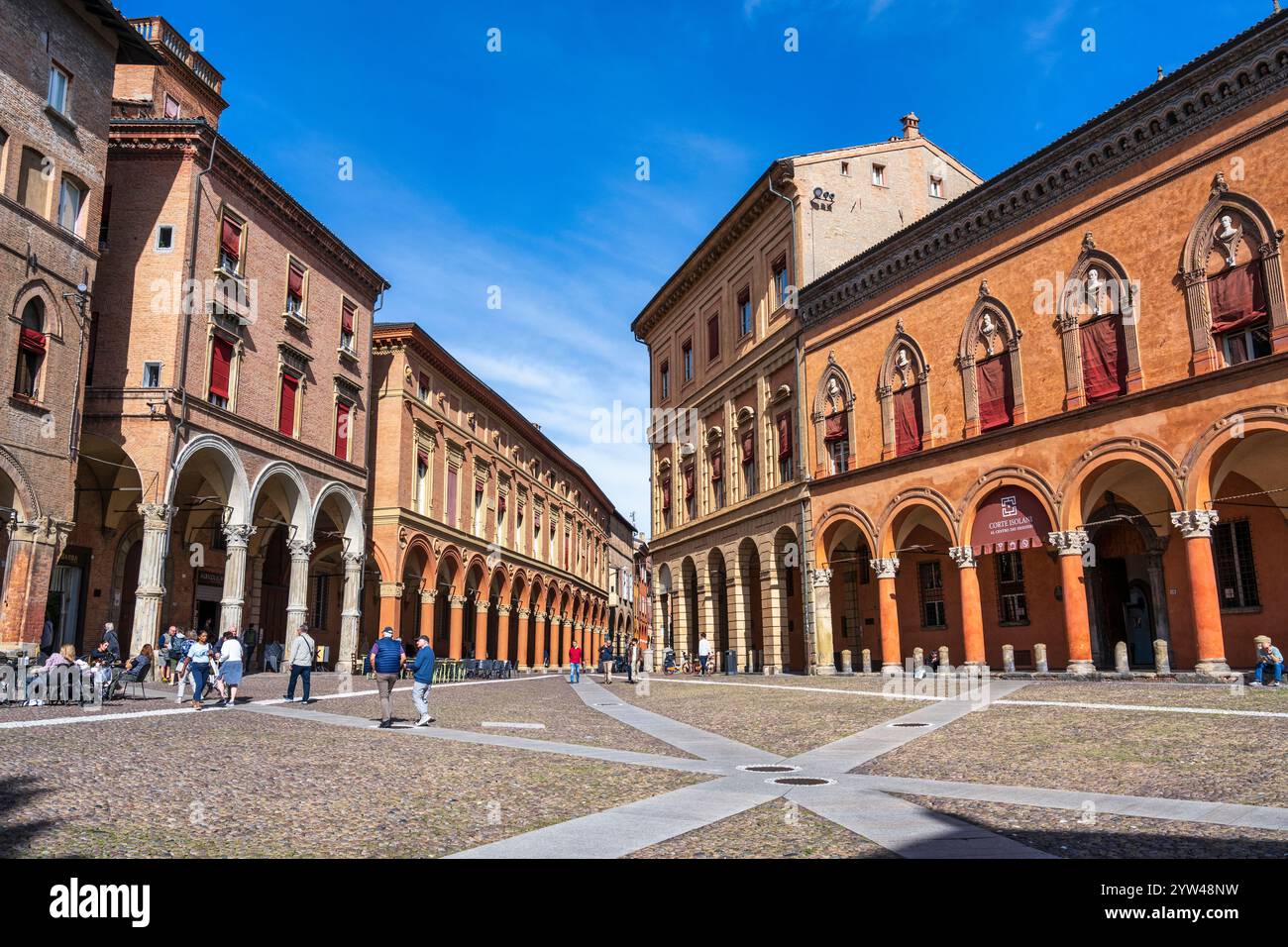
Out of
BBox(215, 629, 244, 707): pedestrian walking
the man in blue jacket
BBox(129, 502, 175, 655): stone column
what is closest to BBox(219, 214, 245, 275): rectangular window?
BBox(129, 502, 175, 655): stone column

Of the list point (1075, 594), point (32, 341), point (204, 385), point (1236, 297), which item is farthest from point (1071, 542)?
point (32, 341)

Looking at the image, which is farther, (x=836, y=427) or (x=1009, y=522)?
(x=836, y=427)

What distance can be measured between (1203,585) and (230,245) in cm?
2900

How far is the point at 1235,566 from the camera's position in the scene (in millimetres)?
22609

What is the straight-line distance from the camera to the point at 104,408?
2564 cm

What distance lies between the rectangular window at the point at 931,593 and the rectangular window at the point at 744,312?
41.5ft

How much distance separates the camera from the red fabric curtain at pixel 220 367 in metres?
27.8

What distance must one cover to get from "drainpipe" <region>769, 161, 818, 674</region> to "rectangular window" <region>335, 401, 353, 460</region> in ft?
57.5

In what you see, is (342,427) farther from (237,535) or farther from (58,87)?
(58,87)

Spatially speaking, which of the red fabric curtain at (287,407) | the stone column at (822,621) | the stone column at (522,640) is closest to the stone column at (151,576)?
the red fabric curtain at (287,407)

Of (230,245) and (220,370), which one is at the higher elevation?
(230,245)

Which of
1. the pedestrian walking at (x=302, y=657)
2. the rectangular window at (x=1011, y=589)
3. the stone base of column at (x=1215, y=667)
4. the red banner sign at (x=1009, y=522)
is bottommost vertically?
the stone base of column at (x=1215, y=667)

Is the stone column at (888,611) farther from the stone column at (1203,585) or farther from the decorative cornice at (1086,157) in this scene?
the stone column at (1203,585)
